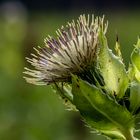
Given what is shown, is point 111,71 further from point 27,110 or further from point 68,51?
point 27,110

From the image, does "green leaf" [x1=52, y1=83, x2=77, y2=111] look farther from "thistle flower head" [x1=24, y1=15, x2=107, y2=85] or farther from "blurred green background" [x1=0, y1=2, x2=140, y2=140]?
"blurred green background" [x1=0, y1=2, x2=140, y2=140]

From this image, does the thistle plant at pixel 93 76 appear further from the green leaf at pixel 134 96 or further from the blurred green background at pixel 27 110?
the blurred green background at pixel 27 110

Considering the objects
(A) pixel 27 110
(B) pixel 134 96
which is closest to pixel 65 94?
(B) pixel 134 96

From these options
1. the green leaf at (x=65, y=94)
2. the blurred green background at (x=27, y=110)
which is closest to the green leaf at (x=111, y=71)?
the green leaf at (x=65, y=94)

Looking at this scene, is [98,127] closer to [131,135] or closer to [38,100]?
[131,135]

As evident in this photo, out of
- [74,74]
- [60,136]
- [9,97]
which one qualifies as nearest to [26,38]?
[9,97]

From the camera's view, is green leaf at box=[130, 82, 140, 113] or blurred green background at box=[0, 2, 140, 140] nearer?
green leaf at box=[130, 82, 140, 113]

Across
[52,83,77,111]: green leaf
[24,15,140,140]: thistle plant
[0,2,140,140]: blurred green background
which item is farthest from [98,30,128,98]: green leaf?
[0,2,140,140]: blurred green background
